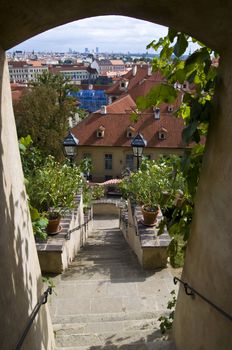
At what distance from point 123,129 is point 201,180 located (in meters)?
27.0

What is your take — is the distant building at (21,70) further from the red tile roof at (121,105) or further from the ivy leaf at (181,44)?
the ivy leaf at (181,44)

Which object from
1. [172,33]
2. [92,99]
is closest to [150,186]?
[172,33]

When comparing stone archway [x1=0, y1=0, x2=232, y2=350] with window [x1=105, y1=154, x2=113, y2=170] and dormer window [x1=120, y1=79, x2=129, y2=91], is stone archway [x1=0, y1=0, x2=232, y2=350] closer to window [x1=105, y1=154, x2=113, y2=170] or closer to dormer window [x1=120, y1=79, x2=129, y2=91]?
window [x1=105, y1=154, x2=113, y2=170]

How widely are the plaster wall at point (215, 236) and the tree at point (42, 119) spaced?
76.1ft

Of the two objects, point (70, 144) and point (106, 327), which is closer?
point (106, 327)

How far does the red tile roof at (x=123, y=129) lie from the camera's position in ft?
92.7

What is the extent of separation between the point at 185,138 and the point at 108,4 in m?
0.94

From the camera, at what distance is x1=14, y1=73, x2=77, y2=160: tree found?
26.2 meters

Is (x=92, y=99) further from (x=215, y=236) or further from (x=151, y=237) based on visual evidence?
(x=215, y=236)

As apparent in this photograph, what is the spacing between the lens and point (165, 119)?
29328mm

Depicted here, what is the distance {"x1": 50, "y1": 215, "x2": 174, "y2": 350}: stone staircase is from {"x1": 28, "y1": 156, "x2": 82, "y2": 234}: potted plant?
0.94 meters

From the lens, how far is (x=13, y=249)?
2469 millimetres

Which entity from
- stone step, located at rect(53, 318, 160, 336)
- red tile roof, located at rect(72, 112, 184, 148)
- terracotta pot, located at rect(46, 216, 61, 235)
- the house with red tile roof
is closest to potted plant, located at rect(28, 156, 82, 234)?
terracotta pot, located at rect(46, 216, 61, 235)

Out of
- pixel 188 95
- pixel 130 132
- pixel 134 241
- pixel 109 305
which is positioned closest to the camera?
pixel 188 95
